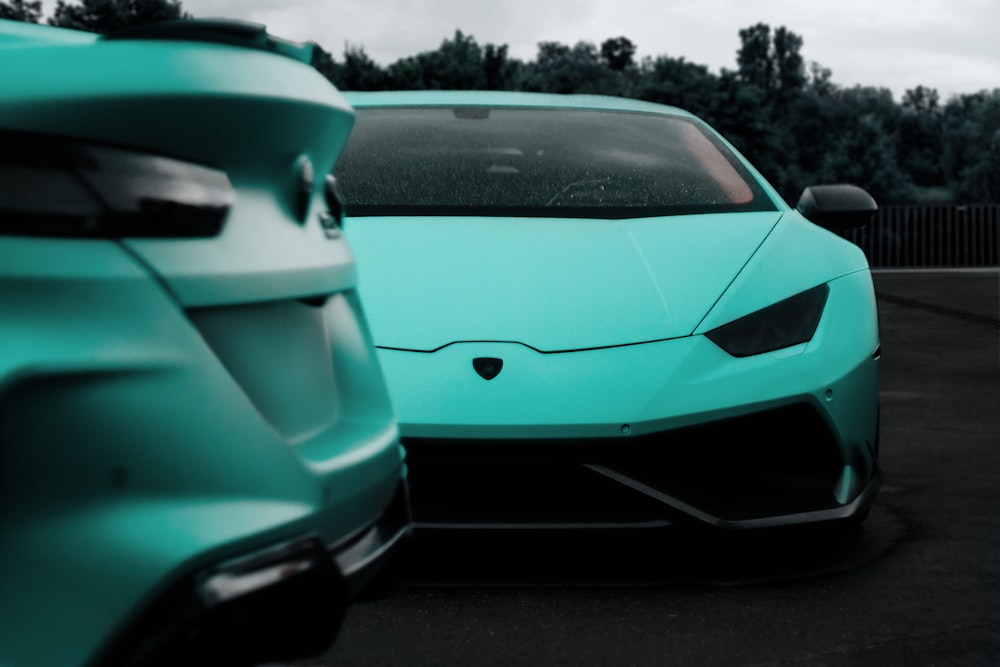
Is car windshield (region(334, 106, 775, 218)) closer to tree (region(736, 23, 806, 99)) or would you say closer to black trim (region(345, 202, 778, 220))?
black trim (region(345, 202, 778, 220))

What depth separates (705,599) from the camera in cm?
362

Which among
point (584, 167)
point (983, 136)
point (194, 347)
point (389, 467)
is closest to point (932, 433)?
point (584, 167)

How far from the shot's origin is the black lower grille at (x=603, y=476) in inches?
138

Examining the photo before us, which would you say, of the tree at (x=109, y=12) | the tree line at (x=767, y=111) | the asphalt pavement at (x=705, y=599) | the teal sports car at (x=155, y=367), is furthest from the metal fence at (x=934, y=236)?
the teal sports car at (x=155, y=367)

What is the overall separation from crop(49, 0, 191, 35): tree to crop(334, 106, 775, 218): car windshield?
176 feet

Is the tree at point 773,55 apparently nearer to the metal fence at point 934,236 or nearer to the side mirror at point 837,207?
the metal fence at point 934,236

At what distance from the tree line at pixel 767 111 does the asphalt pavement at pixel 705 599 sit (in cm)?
2102

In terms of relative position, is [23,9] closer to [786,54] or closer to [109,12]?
[109,12]

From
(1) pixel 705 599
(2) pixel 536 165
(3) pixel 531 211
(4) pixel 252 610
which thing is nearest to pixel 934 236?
(2) pixel 536 165

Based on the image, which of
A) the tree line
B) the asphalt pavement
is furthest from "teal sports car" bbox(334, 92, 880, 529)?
the tree line

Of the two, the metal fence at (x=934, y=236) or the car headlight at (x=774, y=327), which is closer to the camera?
the car headlight at (x=774, y=327)

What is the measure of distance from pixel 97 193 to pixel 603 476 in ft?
6.71

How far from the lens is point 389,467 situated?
6.97 ft

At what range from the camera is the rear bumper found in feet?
5.43
